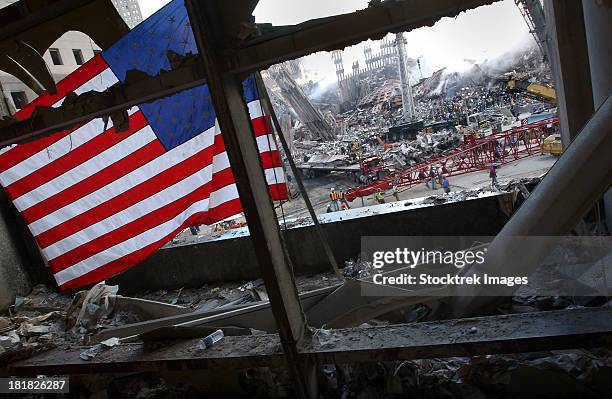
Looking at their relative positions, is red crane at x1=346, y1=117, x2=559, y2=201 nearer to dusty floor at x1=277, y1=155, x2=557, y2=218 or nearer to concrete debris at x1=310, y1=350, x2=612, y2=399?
dusty floor at x1=277, y1=155, x2=557, y2=218

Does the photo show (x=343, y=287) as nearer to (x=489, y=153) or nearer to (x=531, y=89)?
(x=489, y=153)

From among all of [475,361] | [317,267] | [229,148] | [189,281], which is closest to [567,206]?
[475,361]

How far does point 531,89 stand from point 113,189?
1522 cm

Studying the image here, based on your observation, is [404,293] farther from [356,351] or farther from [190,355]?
[190,355]

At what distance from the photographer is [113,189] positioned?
3857 millimetres

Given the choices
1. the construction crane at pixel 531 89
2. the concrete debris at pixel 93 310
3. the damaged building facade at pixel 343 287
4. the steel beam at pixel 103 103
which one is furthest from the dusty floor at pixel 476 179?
the steel beam at pixel 103 103

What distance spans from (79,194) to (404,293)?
3332 millimetres

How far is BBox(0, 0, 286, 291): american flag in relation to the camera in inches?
146

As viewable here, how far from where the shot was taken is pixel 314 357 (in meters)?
2.20

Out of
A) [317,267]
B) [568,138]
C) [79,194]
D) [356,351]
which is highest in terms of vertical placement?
[79,194]

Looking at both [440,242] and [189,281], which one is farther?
[189,281]

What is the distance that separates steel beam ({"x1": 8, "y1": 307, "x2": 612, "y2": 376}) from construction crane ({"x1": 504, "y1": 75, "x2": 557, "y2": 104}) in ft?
48.3

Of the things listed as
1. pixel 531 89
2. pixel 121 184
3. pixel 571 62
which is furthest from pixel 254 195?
pixel 531 89

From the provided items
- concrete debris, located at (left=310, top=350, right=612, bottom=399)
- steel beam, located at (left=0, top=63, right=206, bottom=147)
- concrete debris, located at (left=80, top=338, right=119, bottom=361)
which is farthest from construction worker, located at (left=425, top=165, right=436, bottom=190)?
steel beam, located at (left=0, top=63, right=206, bottom=147)
